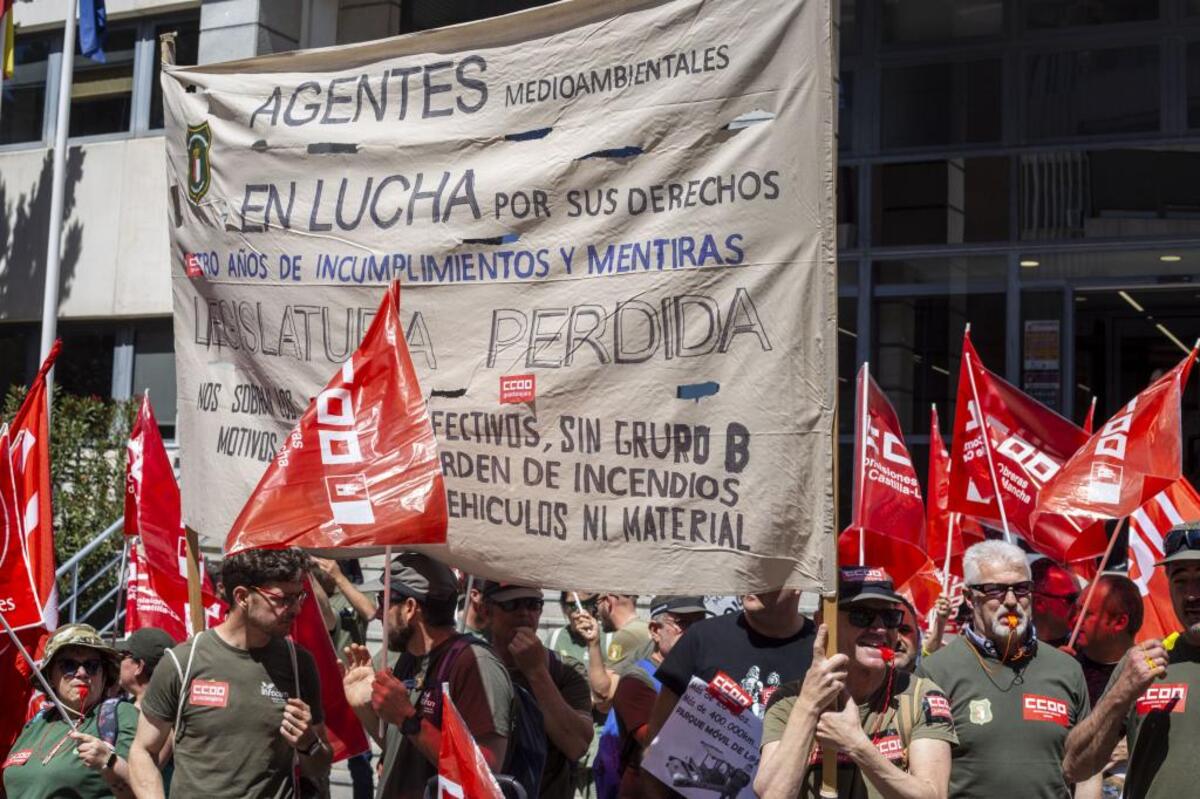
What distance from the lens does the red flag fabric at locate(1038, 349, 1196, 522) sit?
24.5ft

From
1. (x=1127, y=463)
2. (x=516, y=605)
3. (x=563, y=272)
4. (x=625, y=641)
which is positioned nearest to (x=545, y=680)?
(x=516, y=605)

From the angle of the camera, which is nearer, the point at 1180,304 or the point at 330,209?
the point at 330,209

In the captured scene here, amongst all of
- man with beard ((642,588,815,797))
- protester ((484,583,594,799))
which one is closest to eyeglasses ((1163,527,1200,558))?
man with beard ((642,588,815,797))

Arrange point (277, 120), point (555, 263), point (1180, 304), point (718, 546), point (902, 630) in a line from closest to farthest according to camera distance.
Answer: point (718, 546) < point (555, 263) < point (277, 120) < point (902, 630) < point (1180, 304)

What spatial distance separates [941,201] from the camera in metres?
14.1

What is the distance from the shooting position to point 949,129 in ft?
46.1

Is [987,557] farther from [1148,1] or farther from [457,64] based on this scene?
[1148,1]

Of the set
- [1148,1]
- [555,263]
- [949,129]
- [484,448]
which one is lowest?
[484,448]

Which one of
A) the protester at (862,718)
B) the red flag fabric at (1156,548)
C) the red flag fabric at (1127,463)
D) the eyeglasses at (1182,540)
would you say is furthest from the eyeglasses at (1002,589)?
the red flag fabric at (1156,548)

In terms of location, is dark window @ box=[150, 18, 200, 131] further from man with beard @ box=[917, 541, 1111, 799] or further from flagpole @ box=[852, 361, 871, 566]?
man with beard @ box=[917, 541, 1111, 799]

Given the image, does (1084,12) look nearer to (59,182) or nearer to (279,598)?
(59,182)

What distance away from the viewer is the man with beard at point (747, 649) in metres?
5.86

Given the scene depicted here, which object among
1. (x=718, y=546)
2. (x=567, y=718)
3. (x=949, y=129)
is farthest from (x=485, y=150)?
(x=949, y=129)

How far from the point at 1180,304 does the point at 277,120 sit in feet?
30.1
